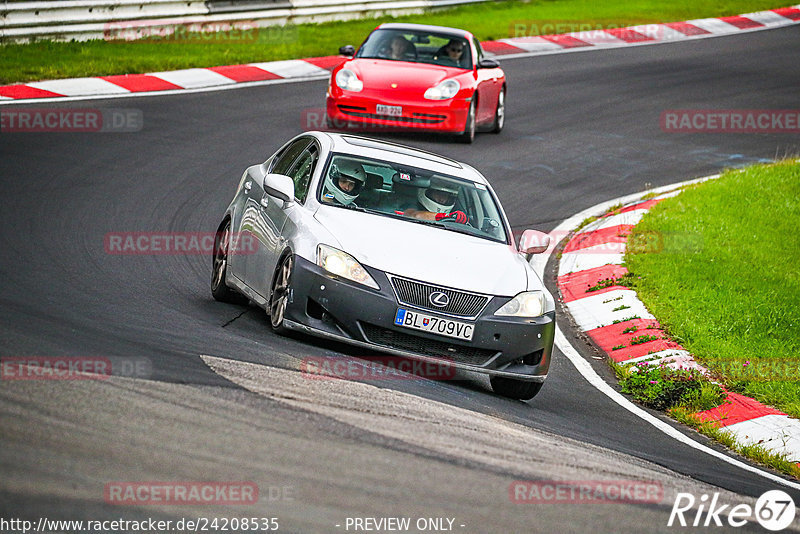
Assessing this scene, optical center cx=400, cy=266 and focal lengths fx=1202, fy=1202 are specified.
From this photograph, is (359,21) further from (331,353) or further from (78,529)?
(78,529)

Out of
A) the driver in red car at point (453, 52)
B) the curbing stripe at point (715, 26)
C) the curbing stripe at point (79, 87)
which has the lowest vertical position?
the curbing stripe at point (715, 26)

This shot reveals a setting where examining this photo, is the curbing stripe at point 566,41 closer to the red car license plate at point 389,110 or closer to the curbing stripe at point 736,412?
the red car license plate at point 389,110

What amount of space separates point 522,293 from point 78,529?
4.34m

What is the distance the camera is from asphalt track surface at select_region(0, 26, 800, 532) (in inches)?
192

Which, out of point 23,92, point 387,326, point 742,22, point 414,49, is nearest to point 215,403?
point 387,326

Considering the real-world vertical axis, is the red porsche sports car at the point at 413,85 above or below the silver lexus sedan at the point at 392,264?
below

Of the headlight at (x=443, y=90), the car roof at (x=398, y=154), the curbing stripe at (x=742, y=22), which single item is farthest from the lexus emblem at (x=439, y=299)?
the curbing stripe at (x=742, y=22)

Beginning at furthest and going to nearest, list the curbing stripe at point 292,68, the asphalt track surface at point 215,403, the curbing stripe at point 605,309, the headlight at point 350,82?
the curbing stripe at point 292,68 → the headlight at point 350,82 → the curbing stripe at point 605,309 → the asphalt track surface at point 215,403

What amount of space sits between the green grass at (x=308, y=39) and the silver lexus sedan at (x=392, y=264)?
904 centimetres

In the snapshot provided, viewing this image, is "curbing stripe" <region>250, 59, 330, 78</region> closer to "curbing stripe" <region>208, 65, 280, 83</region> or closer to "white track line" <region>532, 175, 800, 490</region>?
"curbing stripe" <region>208, 65, 280, 83</region>

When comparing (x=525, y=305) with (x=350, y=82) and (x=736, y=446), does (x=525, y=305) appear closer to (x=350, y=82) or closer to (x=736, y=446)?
(x=736, y=446)

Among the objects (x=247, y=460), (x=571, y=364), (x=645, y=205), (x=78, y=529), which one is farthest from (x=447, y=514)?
(x=645, y=205)

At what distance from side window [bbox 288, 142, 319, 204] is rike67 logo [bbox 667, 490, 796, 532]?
391cm

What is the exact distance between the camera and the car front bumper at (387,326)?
25.1ft
